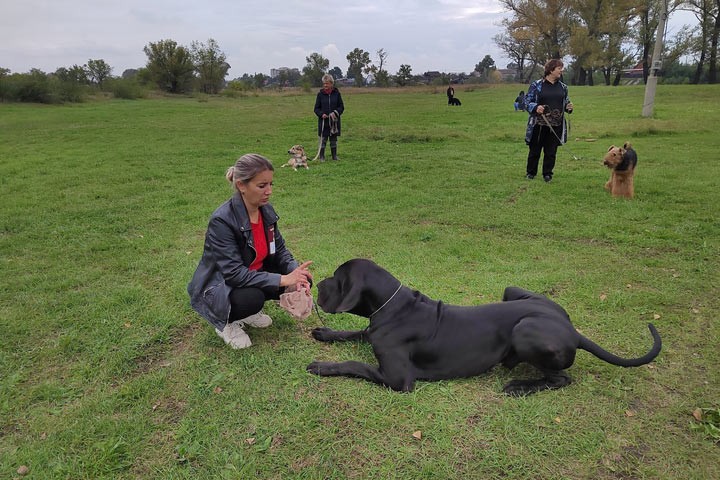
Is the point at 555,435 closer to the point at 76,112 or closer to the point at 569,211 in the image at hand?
the point at 569,211

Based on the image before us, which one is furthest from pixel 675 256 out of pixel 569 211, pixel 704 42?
pixel 704 42

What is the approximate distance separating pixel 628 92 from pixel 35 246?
1192 inches

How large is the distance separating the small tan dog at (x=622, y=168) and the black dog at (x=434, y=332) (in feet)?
16.2

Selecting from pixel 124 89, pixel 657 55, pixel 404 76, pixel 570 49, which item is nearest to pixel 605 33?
pixel 570 49

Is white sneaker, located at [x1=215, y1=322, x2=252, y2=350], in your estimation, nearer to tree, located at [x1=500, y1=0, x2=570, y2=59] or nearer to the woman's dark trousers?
the woman's dark trousers

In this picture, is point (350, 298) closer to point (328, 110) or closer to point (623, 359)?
point (623, 359)

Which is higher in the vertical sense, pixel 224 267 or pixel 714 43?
pixel 714 43

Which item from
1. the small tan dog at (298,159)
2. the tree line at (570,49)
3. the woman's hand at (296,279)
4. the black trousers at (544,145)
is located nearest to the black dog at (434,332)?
the woman's hand at (296,279)

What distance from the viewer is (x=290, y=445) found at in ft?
8.45

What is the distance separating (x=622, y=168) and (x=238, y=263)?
21.3ft

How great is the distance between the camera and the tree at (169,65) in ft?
152

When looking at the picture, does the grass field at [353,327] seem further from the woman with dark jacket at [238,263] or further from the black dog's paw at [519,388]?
the woman with dark jacket at [238,263]

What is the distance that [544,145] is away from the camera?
27.6 feet

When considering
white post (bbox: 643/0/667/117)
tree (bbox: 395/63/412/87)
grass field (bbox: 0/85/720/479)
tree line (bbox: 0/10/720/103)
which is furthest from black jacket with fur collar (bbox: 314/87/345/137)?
tree (bbox: 395/63/412/87)
